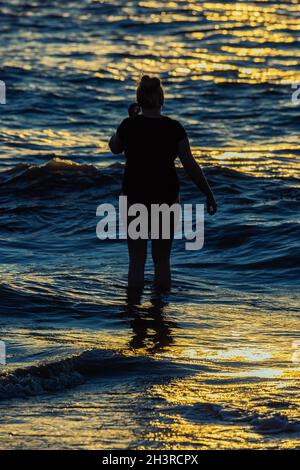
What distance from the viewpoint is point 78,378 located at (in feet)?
18.6

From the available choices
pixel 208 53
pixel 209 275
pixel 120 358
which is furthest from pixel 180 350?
pixel 208 53

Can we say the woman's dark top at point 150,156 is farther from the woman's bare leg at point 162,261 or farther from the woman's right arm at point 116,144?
the woman's bare leg at point 162,261

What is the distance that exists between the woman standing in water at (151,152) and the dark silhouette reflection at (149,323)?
36 cm

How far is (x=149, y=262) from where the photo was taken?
29.6 feet

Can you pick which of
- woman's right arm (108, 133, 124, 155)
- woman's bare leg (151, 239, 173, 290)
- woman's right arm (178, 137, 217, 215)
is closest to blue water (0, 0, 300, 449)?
woman's bare leg (151, 239, 173, 290)

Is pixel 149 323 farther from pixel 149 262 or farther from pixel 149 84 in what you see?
pixel 149 262

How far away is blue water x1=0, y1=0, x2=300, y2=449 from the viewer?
507cm

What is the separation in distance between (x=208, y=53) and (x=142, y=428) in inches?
648

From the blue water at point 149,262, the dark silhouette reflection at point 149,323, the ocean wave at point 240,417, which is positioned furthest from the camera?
the dark silhouette reflection at point 149,323

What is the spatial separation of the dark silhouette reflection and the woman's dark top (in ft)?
2.64

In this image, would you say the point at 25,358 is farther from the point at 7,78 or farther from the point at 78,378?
the point at 7,78

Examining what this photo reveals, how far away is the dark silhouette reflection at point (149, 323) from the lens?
21.4ft

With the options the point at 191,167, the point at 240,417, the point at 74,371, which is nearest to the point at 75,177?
the point at 191,167

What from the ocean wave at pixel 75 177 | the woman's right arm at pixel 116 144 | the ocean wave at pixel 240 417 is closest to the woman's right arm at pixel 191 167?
the woman's right arm at pixel 116 144
